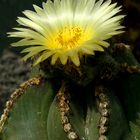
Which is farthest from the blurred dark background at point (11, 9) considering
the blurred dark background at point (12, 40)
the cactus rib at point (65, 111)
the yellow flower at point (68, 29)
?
the cactus rib at point (65, 111)

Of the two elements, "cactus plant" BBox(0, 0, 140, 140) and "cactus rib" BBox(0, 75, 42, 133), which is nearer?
"cactus plant" BBox(0, 0, 140, 140)

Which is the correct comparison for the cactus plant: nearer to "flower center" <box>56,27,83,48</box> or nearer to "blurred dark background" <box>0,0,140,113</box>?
"flower center" <box>56,27,83,48</box>

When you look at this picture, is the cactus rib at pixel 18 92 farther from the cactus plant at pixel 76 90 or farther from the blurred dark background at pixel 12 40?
the blurred dark background at pixel 12 40

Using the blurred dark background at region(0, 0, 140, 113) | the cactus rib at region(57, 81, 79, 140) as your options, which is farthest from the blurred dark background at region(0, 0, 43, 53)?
the cactus rib at region(57, 81, 79, 140)

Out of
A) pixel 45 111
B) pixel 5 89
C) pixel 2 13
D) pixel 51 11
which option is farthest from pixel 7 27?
pixel 45 111

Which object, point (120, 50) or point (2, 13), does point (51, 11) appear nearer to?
point (120, 50)

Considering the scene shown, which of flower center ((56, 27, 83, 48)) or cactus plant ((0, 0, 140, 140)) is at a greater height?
flower center ((56, 27, 83, 48))
